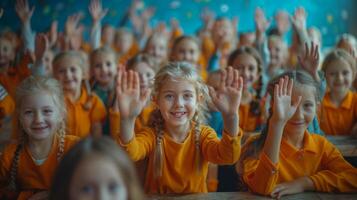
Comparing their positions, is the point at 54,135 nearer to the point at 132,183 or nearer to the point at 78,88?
the point at 132,183

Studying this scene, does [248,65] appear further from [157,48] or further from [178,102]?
[157,48]

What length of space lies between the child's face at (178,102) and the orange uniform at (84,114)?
1.11m

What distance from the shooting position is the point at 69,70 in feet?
10.9

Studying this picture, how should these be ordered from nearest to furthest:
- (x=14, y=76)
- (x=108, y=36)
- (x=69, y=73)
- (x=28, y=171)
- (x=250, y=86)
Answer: (x=28, y=171) < (x=69, y=73) < (x=250, y=86) < (x=14, y=76) < (x=108, y=36)

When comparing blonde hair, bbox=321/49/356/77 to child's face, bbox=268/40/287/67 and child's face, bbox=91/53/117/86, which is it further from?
child's face, bbox=91/53/117/86

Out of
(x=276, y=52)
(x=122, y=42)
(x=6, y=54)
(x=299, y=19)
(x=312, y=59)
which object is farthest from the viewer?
(x=122, y=42)

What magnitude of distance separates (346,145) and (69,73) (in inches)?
82.3

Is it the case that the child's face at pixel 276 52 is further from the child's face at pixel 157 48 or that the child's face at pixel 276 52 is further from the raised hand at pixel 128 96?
the raised hand at pixel 128 96

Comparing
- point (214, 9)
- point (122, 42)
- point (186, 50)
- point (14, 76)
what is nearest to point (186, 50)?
point (186, 50)

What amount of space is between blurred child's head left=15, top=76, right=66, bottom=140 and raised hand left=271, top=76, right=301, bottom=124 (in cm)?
107

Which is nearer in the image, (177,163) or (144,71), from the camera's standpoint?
(177,163)

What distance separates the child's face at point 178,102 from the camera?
6.79 ft

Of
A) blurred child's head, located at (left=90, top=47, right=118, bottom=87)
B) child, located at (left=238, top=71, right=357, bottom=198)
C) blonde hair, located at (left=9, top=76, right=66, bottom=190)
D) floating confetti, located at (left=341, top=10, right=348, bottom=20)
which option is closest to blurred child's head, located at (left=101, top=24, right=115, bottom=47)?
blurred child's head, located at (left=90, top=47, right=118, bottom=87)

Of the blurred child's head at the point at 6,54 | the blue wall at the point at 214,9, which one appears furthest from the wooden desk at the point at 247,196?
the blue wall at the point at 214,9
